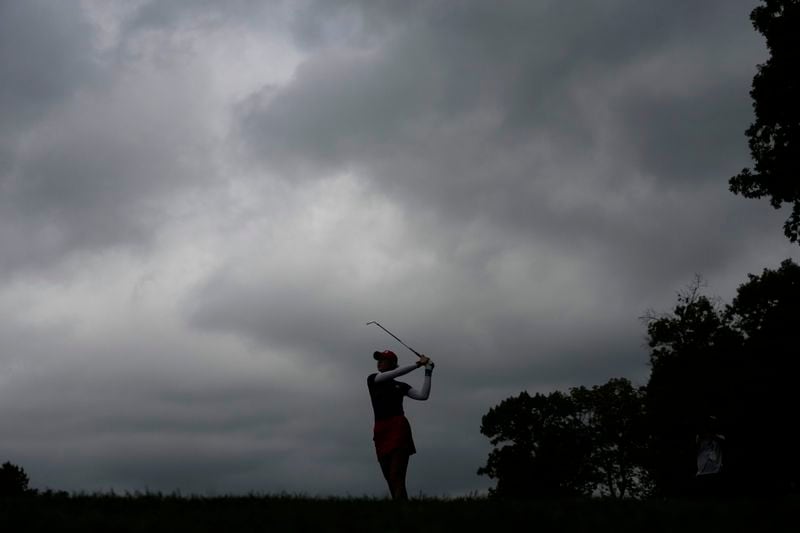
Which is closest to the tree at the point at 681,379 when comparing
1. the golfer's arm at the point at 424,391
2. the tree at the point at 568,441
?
the tree at the point at 568,441

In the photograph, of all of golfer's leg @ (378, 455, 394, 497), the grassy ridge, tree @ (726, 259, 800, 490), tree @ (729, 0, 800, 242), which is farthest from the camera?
tree @ (726, 259, 800, 490)

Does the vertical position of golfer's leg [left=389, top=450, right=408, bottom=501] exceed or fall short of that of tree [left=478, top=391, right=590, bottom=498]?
it falls short

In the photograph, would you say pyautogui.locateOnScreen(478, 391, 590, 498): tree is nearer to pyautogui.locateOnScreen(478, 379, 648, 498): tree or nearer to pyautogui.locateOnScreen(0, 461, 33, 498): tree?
pyautogui.locateOnScreen(478, 379, 648, 498): tree

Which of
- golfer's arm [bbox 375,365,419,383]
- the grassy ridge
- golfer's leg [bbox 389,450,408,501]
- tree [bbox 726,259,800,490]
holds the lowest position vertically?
the grassy ridge

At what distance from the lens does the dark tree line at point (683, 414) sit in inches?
1704

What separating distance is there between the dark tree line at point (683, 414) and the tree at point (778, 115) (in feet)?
35.1

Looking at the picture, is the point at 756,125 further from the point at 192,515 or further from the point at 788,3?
the point at 192,515

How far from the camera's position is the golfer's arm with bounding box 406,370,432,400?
1305 centimetres

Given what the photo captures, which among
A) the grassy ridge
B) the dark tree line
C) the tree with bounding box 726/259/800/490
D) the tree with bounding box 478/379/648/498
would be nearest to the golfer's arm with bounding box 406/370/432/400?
the grassy ridge

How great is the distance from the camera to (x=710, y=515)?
8.62 meters

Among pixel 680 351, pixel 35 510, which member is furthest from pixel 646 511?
pixel 680 351

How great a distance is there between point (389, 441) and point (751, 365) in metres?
36.0

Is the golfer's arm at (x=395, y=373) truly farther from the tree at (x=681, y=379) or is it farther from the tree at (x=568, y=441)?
the tree at (x=568, y=441)

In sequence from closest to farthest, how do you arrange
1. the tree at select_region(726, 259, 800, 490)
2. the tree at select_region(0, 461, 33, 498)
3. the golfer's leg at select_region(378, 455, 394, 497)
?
the golfer's leg at select_region(378, 455, 394, 497)
the tree at select_region(726, 259, 800, 490)
the tree at select_region(0, 461, 33, 498)
